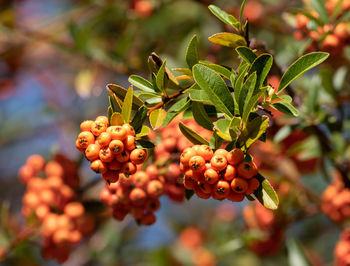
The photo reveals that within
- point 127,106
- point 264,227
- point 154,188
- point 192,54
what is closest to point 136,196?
point 154,188

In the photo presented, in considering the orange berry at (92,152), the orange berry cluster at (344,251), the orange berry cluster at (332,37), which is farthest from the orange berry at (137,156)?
the orange berry cluster at (344,251)

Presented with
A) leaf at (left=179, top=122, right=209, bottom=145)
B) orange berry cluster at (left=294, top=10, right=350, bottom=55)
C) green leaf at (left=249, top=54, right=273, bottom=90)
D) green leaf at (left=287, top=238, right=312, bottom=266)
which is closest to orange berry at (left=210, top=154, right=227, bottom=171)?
leaf at (left=179, top=122, right=209, bottom=145)

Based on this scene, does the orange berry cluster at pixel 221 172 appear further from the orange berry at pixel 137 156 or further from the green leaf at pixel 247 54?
the green leaf at pixel 247 54

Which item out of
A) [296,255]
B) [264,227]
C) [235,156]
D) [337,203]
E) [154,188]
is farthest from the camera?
[264,227]

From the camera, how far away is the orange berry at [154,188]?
5.31ft

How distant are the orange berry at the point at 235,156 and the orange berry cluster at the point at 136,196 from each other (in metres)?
0.54

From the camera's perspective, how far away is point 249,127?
118 cm

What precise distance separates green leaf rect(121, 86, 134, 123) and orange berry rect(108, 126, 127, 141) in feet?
0.19

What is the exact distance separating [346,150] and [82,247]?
2604mm

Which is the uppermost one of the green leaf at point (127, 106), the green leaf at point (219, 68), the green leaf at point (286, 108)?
the green leaf at point (219, 68)

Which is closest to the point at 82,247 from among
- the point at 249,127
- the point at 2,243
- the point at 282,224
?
the point at 2,243

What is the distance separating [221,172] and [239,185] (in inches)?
2.8

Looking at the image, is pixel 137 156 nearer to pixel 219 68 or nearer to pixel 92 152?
pixel 92 152

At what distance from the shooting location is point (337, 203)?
214 centimetres
